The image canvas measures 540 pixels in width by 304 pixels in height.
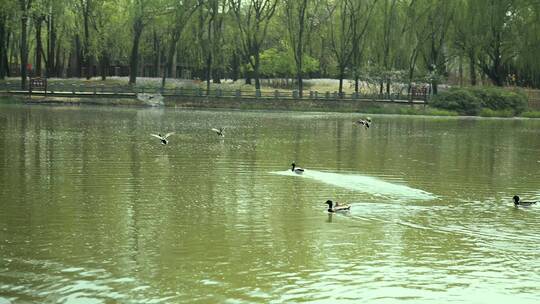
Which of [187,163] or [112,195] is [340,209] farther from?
[187,163]

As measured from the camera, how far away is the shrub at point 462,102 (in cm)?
7138

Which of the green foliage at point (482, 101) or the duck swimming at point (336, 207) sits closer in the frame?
the duck swimming at point (336, 207)

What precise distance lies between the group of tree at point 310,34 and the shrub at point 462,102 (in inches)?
183

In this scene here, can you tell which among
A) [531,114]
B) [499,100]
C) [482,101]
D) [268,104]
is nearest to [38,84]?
[268,104]

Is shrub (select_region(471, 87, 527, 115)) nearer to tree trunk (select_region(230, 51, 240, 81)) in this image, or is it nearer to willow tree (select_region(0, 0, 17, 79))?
tree trunk (select_region(230, 51, 240, 81))

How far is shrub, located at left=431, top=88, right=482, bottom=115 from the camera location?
234 ft

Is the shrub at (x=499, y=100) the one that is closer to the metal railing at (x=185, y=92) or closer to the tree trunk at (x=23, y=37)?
the metal railing at (x=185, y=92)

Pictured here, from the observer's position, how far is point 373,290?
1258 centimetres

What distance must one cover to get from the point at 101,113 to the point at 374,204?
137 ft

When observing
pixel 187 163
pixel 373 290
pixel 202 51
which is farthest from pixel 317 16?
pixel 373 290

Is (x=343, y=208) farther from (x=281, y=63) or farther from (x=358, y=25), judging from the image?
(x=281, y=63)

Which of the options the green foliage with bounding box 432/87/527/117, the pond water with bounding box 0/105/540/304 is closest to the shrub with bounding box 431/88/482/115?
the green foliage with bounding box 432/87/527/117

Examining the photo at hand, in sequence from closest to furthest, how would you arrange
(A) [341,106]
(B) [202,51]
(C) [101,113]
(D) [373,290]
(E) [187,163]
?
(D) [373,290], (E) [187,163], (C) [101,113], (A) [341,106], (B) [202,51]

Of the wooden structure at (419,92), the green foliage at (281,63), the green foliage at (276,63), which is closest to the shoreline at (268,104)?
the wooden structure at (419,92)
